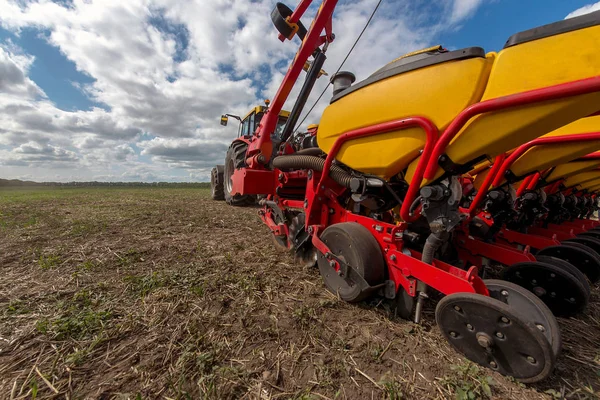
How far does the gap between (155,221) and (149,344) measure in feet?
13.6

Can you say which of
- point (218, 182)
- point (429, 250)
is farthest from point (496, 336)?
point (218, 182)

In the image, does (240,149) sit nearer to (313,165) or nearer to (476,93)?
(313,165)

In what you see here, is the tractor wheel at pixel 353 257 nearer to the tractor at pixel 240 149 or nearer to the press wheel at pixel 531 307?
the press wheel at pixel 531 307

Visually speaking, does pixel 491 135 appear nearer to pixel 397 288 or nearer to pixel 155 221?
pixel 397 288

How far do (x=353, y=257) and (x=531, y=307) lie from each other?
111cm

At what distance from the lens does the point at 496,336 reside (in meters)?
1.27

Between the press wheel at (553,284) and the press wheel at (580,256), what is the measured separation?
86 cm

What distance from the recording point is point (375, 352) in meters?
1.50

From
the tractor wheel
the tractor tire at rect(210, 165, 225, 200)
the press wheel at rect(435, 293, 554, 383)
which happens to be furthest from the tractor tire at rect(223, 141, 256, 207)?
the press wheel at rect(435, 293, 554, 383)

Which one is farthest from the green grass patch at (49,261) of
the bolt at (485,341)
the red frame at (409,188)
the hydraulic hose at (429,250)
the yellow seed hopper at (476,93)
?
the bolt at (485,341)

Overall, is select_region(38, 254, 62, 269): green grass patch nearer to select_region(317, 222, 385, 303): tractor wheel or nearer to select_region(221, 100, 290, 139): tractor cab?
select_region(317, 222, 385, 303): tractor wheel

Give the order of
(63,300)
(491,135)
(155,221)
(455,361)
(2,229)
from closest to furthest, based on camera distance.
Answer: (491,135) → (455,361) → (63,300) → (2,229) → (155,221)

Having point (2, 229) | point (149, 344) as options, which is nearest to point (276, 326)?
point (149, 344)

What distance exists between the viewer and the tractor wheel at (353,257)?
1847 millimetres
